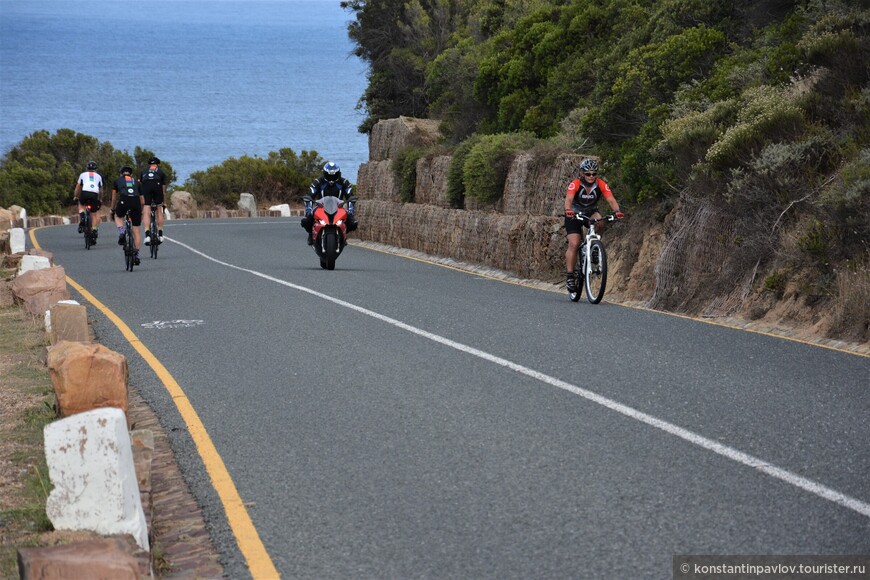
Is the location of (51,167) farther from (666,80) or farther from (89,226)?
(666,80)

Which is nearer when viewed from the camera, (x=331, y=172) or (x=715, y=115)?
(x=715, y=115)

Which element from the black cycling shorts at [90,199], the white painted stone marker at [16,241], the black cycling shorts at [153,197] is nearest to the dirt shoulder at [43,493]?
the black cycling shorts at [153,197]

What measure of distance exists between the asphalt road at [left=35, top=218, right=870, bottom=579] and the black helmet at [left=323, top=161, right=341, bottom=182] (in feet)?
22.7

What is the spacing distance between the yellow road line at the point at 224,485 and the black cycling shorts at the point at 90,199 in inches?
772

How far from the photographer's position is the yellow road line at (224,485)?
235 inches

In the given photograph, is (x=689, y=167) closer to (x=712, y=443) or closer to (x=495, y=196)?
(x=495, y=196)

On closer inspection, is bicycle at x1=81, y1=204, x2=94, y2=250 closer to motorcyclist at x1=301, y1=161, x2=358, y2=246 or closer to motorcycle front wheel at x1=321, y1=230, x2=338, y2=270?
motorcyclist at x1=301, y1=161, x2=358, y2=246

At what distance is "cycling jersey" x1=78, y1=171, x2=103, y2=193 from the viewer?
103ft

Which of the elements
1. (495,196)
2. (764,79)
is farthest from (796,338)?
(495,196)

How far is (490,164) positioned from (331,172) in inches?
245

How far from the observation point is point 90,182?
104ft

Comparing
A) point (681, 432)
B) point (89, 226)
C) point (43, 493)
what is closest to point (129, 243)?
point (89, 226)

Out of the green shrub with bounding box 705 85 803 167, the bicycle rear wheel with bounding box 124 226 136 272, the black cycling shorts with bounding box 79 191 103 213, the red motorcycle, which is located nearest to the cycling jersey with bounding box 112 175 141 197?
the bicycle rear wheel with bounding box 124 226 136 272

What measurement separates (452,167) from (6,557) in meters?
25.6
